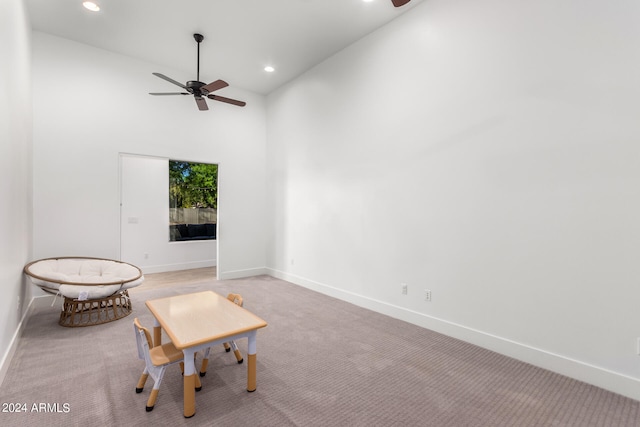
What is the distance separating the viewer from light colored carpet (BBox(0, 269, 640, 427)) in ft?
6.44

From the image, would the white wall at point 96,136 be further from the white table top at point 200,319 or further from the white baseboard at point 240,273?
the white table top at point 200,319

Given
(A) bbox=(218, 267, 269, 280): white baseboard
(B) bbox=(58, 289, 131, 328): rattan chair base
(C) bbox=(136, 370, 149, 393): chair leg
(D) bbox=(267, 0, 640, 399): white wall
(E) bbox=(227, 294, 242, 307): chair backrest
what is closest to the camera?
(C) bbox=(136, 370, 149, 393): chair leg

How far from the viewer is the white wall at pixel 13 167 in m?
2.45

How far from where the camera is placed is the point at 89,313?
11.6 feet

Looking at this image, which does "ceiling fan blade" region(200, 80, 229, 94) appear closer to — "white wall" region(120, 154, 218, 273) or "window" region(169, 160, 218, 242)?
"white wall" region(120, 154, 218, 273)

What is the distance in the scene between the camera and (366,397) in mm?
2176

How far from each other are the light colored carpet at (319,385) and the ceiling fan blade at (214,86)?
2846mm

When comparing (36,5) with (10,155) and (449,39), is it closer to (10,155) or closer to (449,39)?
(10,155)

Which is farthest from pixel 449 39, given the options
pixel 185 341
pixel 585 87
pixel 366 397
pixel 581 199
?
pixel 185 341

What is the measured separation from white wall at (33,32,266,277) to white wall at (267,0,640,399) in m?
2.58

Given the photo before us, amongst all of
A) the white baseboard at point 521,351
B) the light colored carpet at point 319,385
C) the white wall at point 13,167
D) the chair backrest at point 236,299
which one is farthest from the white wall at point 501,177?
the white wall at point 13,167

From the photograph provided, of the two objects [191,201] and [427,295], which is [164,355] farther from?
[191,201]

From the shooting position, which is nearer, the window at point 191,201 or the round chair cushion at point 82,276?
the round chair cushion at point 82,276

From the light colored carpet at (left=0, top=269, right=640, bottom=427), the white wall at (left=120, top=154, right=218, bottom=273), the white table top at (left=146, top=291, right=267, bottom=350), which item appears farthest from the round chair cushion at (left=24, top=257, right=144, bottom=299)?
the white wall at (left=120, top=154, right=218, bottom=273)
